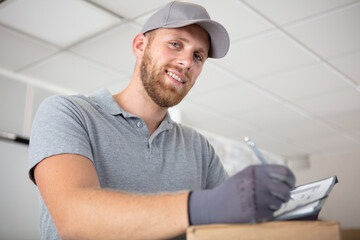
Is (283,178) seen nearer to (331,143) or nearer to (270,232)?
(270,232)

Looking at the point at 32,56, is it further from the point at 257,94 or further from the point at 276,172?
the point at 276,172

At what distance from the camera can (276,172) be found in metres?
0.65

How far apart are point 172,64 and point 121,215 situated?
67cm

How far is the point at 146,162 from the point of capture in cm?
116

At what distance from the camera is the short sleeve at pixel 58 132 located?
0.90 m

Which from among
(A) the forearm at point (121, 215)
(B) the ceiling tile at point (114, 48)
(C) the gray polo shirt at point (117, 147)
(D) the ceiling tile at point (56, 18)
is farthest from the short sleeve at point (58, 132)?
(B) the ceiling tile at point (114, 48)

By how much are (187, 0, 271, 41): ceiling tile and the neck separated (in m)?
1.55

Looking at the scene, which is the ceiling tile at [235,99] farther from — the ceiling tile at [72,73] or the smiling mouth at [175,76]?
the smiling mouth at [175,76]

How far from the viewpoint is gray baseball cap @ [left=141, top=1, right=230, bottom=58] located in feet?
4.13

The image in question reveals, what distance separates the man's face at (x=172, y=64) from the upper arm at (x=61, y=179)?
43 cm

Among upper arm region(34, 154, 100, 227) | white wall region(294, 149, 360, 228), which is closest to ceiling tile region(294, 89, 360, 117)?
white wall region(294, 149, 360, 228)

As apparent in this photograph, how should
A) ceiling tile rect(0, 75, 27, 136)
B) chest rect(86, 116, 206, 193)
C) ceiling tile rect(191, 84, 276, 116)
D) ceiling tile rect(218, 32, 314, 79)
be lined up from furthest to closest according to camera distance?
ceiling tile rect(191, 84, 276, 116)
ceiling tile rect(0, 75, 27, 136)
ceiling tile rect(218, 32, 314, 79)
chest rect(86, 116, 206, 193)

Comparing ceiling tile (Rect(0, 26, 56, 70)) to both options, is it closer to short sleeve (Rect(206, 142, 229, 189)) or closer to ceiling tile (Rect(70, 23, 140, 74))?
ceiling tile (Rect(70, 23, 140, 74))

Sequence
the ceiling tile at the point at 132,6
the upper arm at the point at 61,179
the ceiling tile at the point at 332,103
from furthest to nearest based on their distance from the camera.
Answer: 1. the ceiling tile at the point at 332,103
2. the ceiling tile at the point at 132,6
3. the upper arm at the point at 61,179
